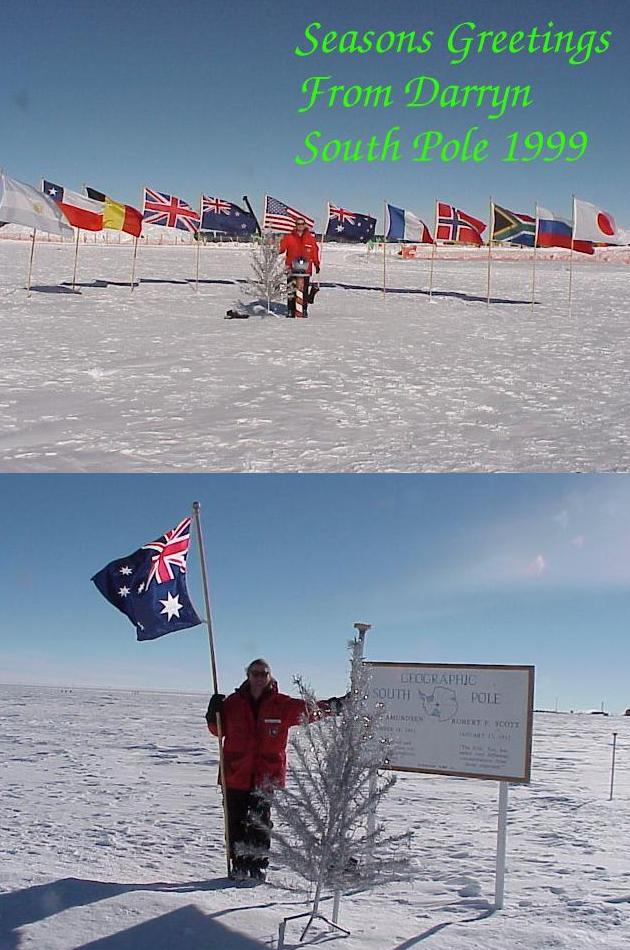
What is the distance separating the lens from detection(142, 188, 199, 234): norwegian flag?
54.9 feet

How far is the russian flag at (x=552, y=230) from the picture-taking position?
52.4 ft

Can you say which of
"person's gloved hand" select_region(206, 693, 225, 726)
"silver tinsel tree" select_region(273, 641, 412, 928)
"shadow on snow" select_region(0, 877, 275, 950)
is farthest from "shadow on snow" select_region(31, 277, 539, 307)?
"silver tinsel tree" select_region(273, 641, 412, 928)

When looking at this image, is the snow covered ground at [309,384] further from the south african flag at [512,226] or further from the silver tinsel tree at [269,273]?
the south african flag at [512,226]

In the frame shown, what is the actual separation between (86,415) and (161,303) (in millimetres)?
8261

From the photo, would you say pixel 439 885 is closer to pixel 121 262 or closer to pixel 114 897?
pixel 114 897

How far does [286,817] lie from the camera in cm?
465

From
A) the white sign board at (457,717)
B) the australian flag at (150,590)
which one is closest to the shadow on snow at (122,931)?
the white sign board at (457,717)

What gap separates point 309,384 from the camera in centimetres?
923

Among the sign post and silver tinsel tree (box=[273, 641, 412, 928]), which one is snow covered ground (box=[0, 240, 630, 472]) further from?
silver tinsel tree (box=[273, 641, 412, 928])

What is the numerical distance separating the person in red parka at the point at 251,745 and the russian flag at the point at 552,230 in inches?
498

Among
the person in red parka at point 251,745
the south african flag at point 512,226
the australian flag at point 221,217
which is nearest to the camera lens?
the person in red parka at point 251,745

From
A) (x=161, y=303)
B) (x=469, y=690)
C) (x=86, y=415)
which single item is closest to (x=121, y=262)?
(x=161, y=303)

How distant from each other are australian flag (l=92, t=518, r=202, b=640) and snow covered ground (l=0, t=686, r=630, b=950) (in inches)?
61.0

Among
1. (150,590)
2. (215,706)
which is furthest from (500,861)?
(150,590)
